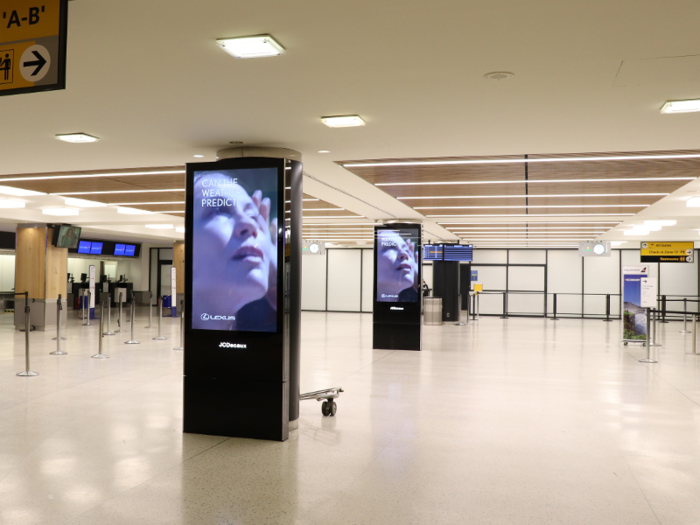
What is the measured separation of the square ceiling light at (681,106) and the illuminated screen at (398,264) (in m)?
8.63

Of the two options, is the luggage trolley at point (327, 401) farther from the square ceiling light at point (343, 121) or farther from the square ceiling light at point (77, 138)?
the square ceiling light at point (77, 138)

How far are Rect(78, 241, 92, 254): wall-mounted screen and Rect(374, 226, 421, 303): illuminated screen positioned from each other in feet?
60.1

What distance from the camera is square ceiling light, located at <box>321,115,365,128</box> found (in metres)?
5.25

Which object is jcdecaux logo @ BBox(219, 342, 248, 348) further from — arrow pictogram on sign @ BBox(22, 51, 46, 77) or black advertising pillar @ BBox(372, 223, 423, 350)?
black advertising pillar @ BBox(372, 223, 423, 350)

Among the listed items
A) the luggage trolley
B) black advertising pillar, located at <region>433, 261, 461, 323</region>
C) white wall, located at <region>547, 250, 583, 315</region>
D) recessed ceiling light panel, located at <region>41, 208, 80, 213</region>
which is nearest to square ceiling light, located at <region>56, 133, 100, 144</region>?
the luggage trolley

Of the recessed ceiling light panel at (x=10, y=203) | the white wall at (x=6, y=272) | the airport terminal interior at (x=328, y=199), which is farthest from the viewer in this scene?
the white wall at (x=6, y=272)

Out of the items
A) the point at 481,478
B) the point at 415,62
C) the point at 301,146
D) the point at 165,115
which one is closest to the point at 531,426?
the point at 481,478

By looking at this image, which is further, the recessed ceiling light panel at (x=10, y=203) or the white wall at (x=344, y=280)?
the white wall at (x=344, y=280)

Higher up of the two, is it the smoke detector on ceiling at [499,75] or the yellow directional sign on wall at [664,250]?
the smoke detector on ceiling at [499,75]

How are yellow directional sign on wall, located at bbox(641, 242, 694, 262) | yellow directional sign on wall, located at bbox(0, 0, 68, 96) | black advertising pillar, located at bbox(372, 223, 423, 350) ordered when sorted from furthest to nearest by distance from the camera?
yellow directional sign on wall, located at bbox(641, 242, 694, 262), black advertising pillar, located at bbox(372, 223, 423, 350), yellow directional sign on wall, located at bbox(0, 0, 68, 96)

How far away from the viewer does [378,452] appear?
18.3 ft

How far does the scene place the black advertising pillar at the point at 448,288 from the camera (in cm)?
2206

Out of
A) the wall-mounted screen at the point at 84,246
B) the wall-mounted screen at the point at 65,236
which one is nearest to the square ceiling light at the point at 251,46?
the wall-mounted screen at the point at 65,236

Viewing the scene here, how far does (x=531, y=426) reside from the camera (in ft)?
21.6
